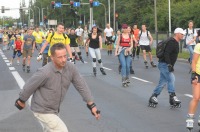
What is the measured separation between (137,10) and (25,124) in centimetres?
6954

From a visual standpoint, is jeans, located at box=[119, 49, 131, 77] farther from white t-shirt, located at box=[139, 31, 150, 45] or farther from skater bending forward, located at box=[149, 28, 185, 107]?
white t-shirt, located at box=[139, 31, 150, 45]

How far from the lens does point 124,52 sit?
1289 centimetres

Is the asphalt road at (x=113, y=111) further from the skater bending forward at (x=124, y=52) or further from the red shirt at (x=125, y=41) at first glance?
the red shirt at (x=125, y=41)

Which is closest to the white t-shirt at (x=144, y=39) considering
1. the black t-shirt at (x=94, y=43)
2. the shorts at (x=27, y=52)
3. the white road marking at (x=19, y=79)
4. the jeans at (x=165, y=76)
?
the black t-shirt at (x=94, y=43)

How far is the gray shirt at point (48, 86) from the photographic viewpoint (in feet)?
16.3

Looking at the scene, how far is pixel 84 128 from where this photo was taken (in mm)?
7652

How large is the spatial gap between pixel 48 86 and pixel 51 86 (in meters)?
0.03

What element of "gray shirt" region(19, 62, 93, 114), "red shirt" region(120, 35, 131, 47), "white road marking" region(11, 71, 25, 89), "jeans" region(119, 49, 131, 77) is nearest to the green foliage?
"white road marking" region(11, 71, 25, 89)

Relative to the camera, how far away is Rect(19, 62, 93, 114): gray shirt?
16.3ft

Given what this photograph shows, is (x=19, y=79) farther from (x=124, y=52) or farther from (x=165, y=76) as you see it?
(x=165, y=76)

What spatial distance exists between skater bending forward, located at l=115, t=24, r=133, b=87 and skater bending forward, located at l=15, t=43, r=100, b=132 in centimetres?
762

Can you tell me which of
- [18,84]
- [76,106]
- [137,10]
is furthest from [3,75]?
[137,10]

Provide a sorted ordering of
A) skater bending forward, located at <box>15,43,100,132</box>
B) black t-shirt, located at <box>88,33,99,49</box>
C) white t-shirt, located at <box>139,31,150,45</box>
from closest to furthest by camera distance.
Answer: skater bending forward, located at <box>15,43,100,132</box> → black t-shirt, located at <box>88,33,99,49</box> → white t-shirt, located at <box>139,31,150,45</box>

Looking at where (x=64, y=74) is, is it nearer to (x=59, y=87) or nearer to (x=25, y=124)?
(x=59, y=87)
